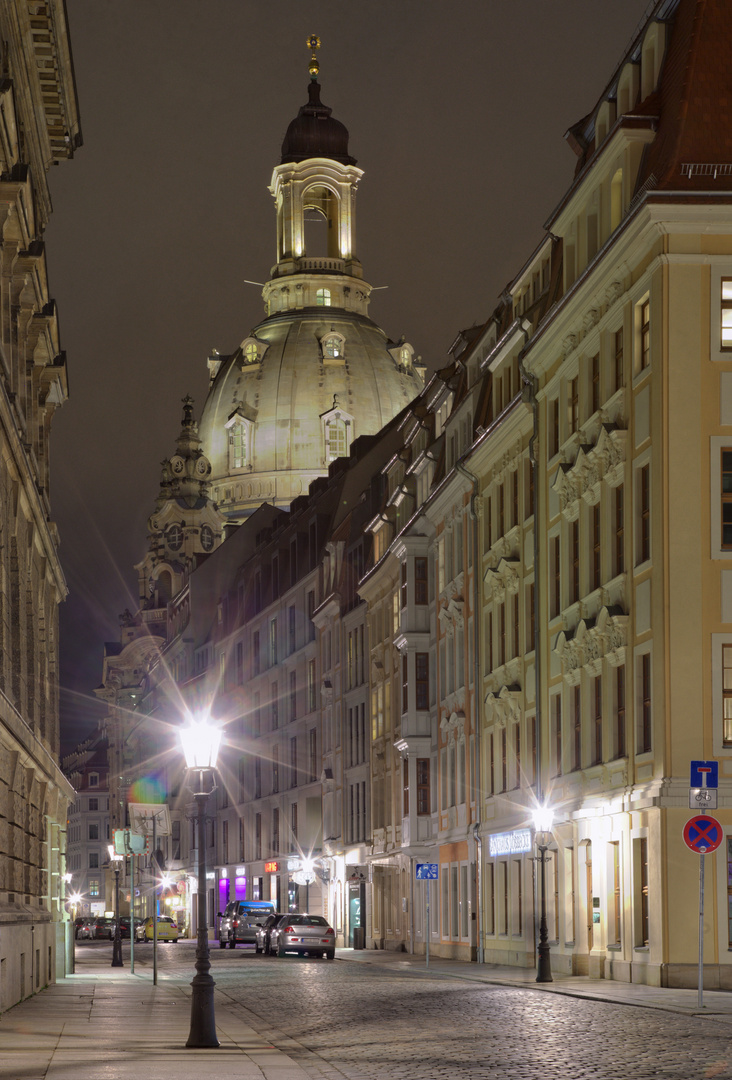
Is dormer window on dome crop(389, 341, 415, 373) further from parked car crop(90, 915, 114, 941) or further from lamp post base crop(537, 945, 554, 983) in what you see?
lamp post base crop(537, 945, 554, 983)

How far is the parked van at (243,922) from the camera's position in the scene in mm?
74938

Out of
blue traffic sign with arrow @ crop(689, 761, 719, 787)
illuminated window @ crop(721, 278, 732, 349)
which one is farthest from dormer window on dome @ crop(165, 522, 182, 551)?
blue traffic sign with arrow @ crop(689, 761, 719, 787)

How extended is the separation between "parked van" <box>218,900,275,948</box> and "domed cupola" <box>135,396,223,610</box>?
92323 mm

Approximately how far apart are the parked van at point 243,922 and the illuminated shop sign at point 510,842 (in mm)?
24937

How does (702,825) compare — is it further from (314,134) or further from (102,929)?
(314,134)

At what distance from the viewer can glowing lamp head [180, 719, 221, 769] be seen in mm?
23594

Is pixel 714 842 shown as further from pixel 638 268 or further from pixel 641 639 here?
pixel 638 268

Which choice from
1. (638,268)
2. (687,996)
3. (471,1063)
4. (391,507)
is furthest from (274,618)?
(471,1063)

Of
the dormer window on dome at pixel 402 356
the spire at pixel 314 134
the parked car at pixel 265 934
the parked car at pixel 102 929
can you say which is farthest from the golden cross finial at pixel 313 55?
the parked car at pixel 265 934

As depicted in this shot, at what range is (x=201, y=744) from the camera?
23.5 metres

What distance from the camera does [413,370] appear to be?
18300 centimetres

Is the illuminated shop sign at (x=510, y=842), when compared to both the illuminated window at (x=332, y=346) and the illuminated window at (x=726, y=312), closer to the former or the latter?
the illuminated window at (x=726, y=312)

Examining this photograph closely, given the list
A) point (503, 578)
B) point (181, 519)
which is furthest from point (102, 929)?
point (503, 578)

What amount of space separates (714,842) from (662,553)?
9351mm
